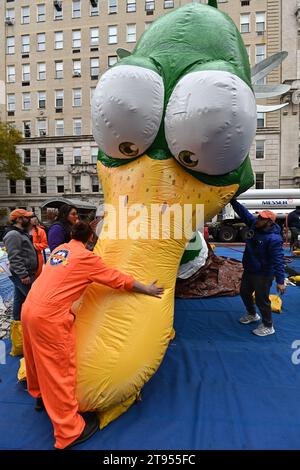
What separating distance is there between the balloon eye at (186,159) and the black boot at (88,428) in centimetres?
216

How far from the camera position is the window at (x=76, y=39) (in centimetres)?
2644

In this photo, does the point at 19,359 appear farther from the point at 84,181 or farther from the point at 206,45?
the point at 84,181

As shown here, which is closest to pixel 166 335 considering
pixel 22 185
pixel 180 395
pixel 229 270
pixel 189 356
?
pixel 180 395

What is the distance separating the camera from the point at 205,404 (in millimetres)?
2674

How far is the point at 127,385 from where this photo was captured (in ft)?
7.50

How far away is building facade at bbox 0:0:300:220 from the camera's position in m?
23.8

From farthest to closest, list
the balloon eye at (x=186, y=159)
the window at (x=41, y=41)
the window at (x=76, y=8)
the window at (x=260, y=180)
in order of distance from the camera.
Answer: the window at (x=41, y=41), the window at (x=76, y=8), the window at (x=260, y=180), the balloon eye at (x=186, y=159)

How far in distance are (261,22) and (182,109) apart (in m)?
27.1

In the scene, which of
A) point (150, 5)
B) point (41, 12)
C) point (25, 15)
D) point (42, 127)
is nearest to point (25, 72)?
point (25, 15)

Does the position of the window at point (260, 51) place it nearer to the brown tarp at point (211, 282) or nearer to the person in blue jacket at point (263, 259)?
the brown tarp at point (211, 282)

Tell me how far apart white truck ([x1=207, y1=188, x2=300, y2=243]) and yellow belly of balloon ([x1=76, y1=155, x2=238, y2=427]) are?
12.1 metres

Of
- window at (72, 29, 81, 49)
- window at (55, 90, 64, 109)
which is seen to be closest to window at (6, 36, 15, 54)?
window at (72, 29, 81, 49)

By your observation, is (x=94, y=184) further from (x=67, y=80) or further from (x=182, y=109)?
(x=182, y=109)

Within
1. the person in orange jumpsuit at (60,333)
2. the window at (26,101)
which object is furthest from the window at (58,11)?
the person in orange jumpsuit at (60,333)
